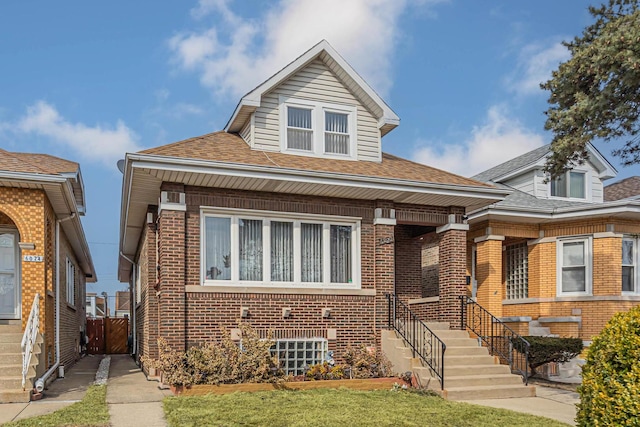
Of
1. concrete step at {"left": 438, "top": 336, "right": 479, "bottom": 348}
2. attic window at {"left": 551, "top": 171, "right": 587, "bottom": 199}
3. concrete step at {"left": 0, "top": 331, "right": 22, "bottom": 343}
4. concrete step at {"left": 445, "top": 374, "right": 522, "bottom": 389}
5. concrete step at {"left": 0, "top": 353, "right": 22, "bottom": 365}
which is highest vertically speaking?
attic window at {"left": 551, "top": 171, "right": 587, "bottom": 199}

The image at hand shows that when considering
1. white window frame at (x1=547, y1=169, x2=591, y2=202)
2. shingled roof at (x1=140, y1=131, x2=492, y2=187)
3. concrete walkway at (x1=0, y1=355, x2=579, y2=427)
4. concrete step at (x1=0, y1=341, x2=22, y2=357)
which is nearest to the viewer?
concrete walkway at (x1=0, y1=355, x2=579, y2=427)

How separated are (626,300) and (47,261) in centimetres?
1451

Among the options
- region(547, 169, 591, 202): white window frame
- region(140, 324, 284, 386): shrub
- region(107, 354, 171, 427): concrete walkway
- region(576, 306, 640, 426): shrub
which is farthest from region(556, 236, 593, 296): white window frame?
region(107, 354, 171, 427): concrete walkway

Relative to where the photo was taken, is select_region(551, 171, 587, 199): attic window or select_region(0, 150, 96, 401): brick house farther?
select_region(551, 171, 587, 199): attic window

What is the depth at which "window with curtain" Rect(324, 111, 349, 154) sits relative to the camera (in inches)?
548

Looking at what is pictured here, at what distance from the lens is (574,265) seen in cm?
1659

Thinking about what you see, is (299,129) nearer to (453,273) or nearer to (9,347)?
(453,273)

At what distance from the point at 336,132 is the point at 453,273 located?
14.4 ft

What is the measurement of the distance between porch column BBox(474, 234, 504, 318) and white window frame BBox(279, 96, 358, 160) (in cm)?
533

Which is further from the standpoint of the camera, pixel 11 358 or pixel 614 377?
pixel 11 358

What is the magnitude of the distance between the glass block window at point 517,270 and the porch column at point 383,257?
249 inches

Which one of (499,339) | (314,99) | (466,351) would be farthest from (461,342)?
(314,99)

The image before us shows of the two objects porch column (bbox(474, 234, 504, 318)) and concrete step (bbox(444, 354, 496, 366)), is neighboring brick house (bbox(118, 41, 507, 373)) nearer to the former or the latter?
concrete step (bbox(444, 354, 496, 366))

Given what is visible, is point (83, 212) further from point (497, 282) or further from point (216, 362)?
point (497, 282)
